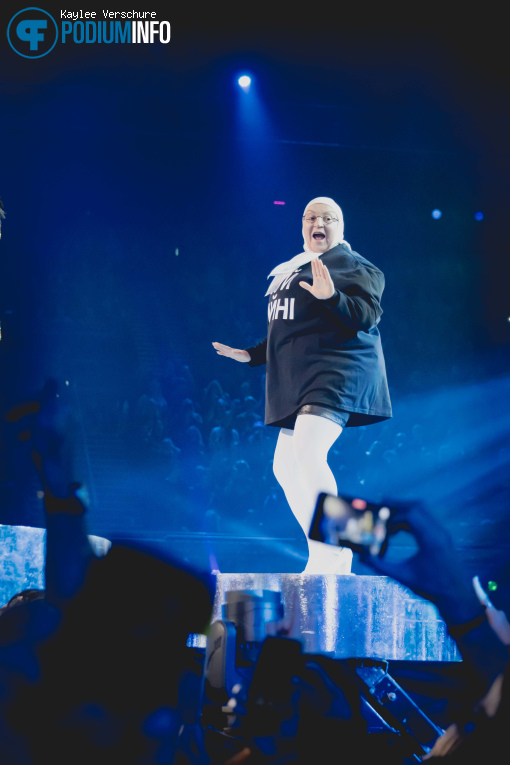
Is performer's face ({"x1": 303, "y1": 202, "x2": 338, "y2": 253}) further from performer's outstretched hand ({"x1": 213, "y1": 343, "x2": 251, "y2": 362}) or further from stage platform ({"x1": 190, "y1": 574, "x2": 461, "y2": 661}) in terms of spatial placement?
stage platform ({"x1": 190, "y1": 574, "x2": 461, "y2": 661})

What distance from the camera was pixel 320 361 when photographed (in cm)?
358

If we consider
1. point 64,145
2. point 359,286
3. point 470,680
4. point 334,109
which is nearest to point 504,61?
point 334,109

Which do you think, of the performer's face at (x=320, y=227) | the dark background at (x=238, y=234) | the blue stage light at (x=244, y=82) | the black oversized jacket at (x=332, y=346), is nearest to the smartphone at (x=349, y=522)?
the black oversized jacket at (x=332, y=346)

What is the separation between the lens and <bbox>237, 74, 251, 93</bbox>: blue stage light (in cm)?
574

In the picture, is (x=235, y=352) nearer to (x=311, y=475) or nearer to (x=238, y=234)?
(x=311, y=475)

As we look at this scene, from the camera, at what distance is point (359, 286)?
3.65 m

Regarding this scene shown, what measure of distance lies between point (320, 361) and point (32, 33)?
3.89m

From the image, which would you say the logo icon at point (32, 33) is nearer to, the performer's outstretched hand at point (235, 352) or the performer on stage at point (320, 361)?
the performer on stage at point (320, 361)

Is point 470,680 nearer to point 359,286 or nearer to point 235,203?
point 359,286

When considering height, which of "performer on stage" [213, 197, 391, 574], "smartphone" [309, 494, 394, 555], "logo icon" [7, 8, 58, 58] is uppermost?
"logo icon" [7, 8, 58, 58]

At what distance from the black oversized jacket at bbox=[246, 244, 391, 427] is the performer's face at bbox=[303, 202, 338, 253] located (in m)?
0.08

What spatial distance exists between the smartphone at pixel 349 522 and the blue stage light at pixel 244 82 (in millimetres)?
5579

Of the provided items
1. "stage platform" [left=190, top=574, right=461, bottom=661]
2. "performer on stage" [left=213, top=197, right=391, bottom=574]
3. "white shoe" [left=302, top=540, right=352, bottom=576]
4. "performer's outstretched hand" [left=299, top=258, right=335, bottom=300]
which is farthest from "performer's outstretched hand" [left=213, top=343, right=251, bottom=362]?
"stage platform" [left=190, top=574, right=461, bottom=661]

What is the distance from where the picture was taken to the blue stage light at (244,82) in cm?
574
